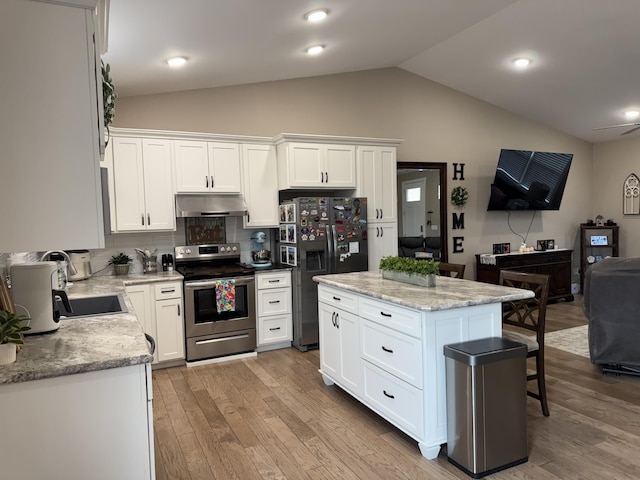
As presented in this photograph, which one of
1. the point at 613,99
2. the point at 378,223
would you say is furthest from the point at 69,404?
the point at 613,99

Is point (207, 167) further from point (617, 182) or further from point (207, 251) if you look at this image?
point (617, 182)

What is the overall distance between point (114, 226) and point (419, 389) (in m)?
3.31

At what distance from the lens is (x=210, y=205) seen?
16.0 feet

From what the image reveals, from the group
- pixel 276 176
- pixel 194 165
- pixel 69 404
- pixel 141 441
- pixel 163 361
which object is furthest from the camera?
pixel 276 176

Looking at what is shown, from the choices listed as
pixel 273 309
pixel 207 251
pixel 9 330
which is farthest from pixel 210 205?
pixel 9 330

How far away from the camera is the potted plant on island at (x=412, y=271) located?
10.8 ft

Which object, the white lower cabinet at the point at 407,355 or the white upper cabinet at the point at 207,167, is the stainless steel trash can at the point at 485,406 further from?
the white upper cabinet at the point at 207,167

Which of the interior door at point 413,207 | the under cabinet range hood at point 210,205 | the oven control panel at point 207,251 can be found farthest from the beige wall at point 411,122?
the oven control panel at point 207,251

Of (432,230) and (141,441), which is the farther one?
(432,230)

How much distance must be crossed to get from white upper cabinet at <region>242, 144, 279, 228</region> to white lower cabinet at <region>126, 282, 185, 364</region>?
44.9 inches

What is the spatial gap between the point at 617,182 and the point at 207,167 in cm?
671

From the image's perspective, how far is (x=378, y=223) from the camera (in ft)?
18.2

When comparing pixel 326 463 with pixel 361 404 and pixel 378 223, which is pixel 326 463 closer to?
pixel 361 404

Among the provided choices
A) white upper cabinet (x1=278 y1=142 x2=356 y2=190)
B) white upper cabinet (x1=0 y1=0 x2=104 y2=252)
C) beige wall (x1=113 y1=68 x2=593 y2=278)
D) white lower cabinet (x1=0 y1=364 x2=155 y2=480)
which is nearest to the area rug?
beige wall (x1=113 y1=68 x2=593 y2=278)
